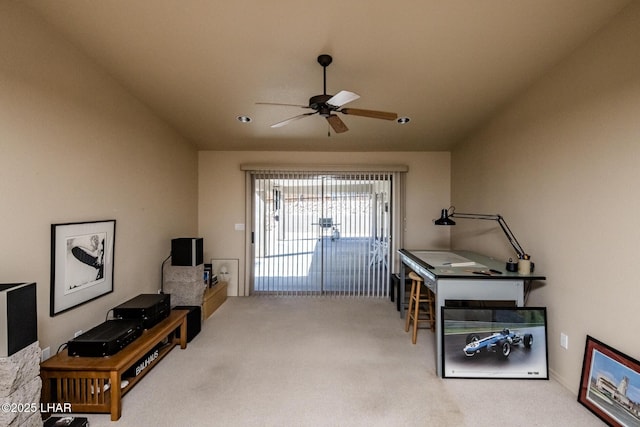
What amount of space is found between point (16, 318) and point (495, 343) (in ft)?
10.6

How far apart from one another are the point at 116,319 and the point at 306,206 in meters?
3.01

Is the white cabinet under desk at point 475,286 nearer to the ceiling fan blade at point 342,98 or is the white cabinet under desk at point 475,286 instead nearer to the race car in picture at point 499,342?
the race car in picture at point 499,342

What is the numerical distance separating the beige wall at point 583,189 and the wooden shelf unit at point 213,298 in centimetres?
370

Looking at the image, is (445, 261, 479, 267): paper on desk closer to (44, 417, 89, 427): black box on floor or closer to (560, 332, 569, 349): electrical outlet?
(560, 332, 569, 349): electrical outlet

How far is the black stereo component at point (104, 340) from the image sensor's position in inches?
80.8

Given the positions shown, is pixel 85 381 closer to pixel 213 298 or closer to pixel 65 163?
pixel 65 163

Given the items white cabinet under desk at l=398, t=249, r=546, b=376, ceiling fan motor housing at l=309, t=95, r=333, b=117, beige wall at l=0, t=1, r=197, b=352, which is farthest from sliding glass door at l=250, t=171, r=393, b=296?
ceiling fan motor housing at l=309, t=95, r=333, b=117

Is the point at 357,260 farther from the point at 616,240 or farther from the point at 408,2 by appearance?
the point at 408,2

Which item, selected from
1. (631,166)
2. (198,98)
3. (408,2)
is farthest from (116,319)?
(631,166)

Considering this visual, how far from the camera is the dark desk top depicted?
8.25 ft

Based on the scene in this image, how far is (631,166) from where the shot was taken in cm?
178

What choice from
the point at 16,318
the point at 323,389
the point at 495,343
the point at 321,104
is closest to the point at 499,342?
the point at 495,343

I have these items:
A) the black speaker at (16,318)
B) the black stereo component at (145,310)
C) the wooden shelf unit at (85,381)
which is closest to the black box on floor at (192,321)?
the black stereo component at (145,310)

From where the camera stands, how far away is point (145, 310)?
8.36ft
